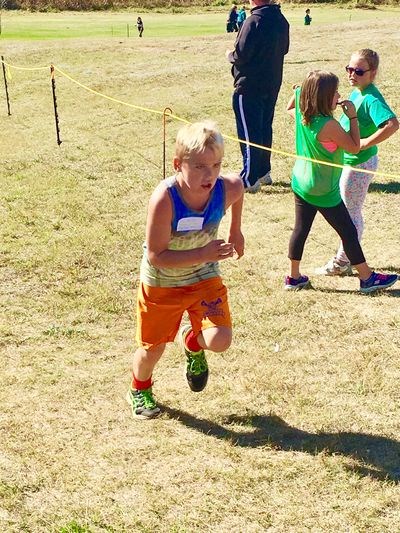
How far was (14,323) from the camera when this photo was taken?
16.6 feet

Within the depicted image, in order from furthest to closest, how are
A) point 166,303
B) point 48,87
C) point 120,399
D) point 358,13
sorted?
point 358,13, point 48,87, point 120,399, point 166,303

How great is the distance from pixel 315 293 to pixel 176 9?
37.0 metres

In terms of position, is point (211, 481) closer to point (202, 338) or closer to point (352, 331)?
point (202, 338)

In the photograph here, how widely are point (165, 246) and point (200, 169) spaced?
457mm

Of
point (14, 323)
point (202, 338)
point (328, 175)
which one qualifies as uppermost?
point (328, 175)

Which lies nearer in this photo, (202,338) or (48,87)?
(202,338)

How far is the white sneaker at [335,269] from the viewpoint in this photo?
5773 millimetres

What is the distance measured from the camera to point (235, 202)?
3.69m

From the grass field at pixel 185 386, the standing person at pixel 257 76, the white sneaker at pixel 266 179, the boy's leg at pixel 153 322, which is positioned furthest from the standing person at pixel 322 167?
the white sneaker at pixel 266 179

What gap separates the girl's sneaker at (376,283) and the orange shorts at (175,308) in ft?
6.71

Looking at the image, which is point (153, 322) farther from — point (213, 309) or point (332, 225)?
point (332, 225)

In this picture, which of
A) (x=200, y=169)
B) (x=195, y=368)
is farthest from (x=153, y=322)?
(x=200, y=169)

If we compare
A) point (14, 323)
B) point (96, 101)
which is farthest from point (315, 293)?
point (96, 101)

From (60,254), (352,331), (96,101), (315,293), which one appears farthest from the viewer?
(96,101)
